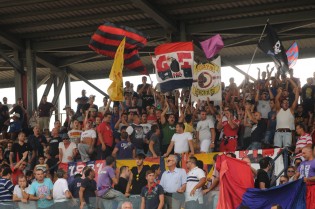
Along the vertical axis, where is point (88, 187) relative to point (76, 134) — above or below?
below

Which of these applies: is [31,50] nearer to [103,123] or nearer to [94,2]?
[94,2]

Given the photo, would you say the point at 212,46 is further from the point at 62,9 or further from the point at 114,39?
the point at 62,9

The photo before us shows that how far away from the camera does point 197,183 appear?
53.5 ft

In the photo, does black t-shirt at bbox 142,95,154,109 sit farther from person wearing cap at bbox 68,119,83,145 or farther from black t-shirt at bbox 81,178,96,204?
black t-shirt at bbox 81,178,96,204

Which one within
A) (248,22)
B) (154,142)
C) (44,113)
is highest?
(248,22)

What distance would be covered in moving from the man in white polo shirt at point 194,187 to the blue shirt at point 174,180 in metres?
0.20

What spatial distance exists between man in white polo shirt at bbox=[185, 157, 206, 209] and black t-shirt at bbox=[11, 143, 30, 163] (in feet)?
24.2

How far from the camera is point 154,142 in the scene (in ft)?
70.2

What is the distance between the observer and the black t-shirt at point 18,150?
74.3 feet

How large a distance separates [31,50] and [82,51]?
207cm

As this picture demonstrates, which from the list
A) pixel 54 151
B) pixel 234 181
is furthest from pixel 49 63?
pixel 234 181

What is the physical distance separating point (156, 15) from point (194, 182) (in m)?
11.3

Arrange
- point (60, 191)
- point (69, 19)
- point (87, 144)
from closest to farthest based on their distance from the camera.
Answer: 1. point (60, 191)
2. point (87, 144)
3. point (69, 19)

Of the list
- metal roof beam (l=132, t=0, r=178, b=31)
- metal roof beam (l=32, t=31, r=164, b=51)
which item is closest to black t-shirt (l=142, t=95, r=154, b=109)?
metal roof beam (l=132, t=0, r=178, b=31)
